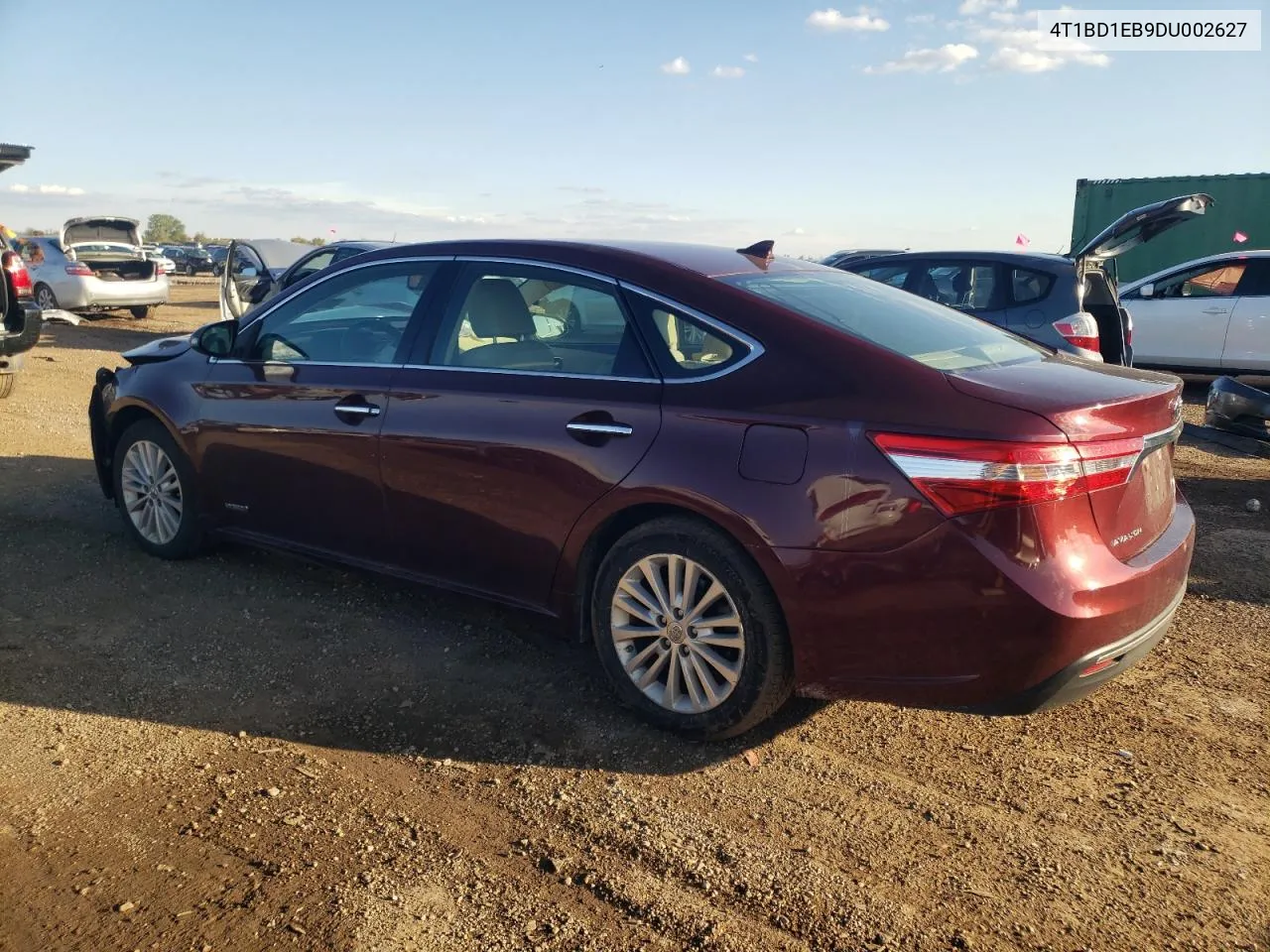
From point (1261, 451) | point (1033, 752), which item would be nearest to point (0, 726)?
point (1033, 752)

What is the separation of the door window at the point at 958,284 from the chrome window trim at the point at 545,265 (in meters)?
5.25

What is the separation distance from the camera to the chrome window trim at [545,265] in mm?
3826

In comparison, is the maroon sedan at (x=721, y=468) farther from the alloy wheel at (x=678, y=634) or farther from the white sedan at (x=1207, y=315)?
the white sedan at (x=1207, y=315)

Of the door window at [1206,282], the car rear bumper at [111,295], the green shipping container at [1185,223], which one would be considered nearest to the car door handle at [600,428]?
the door window at [1206,282]

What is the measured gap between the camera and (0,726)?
3.59 m

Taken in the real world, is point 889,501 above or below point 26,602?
above

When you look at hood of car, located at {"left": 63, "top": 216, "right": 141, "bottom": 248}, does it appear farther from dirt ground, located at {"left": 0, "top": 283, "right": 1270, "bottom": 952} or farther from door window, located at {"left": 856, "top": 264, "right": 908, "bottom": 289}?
dirt ground, located at {"left": 0, "top": 283, "right": 1270, "bottom": 952}

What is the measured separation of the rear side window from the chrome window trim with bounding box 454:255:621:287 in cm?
561

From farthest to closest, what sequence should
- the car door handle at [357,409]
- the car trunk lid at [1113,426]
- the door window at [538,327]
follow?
the car door handle at [357,409] < the door window at [538,327] < the car trunk lid at [1113,426]

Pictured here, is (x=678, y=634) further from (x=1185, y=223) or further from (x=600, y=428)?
(x=1185, y=223)

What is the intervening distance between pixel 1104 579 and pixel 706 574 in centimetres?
117

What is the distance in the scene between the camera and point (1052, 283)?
27.3 ft

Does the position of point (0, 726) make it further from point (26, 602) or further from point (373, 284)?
point (373, 284)

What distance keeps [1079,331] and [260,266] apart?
12.0 meters
